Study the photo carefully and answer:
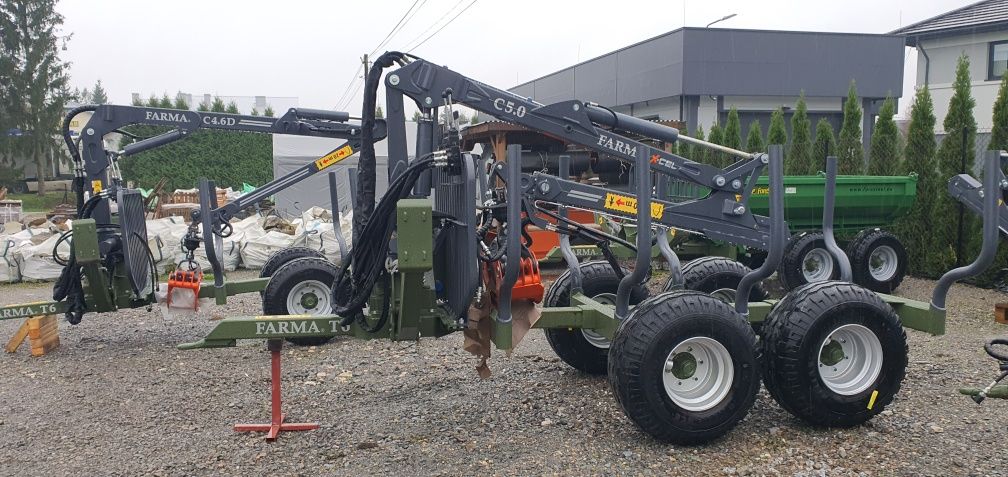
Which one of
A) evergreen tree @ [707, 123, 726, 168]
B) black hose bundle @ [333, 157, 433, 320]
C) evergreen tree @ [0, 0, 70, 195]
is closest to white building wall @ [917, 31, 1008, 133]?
evergreen tree @ [707, 123, 726, 168]

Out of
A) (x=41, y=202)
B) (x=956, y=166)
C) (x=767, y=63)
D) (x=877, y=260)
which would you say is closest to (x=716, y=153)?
(x=956, y=166)

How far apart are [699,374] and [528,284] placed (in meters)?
1.15

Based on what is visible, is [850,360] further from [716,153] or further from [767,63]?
[767,63]

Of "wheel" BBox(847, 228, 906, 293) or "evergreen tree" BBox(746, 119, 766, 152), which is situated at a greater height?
"evergreen tree" BBox(746, 119, 766, 152)

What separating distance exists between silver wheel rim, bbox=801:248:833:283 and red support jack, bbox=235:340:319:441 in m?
7.81

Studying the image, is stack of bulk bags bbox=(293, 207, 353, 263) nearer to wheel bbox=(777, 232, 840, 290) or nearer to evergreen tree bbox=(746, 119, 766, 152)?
wheel bbox=(777, 232, 840, 290)

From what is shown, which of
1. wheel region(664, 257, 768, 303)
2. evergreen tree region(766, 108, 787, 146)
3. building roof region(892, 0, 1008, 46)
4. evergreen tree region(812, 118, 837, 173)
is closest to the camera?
wheel region(664, 257, 768, 303)

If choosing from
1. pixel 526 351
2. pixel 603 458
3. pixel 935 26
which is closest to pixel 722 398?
pixel 603 458

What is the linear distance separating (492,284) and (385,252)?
27.2 inches

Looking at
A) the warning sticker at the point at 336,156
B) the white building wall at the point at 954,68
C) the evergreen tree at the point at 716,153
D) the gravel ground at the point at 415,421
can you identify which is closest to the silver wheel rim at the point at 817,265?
the gravel ground at the point at 415,421

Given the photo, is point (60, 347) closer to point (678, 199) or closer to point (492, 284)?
point (492, 284)

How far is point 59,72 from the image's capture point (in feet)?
121

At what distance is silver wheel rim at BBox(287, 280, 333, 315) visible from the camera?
7391 mm

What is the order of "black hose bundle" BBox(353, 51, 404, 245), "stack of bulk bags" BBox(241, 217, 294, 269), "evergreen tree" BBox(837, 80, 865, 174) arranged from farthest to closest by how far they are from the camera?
"stack of bulk bags" BBox(241, 217, 294, 269)
"evergreen tree" BBox(837, 80, 865, 174)
"black hose bundle" BBox(353, 51, 404, 245)
